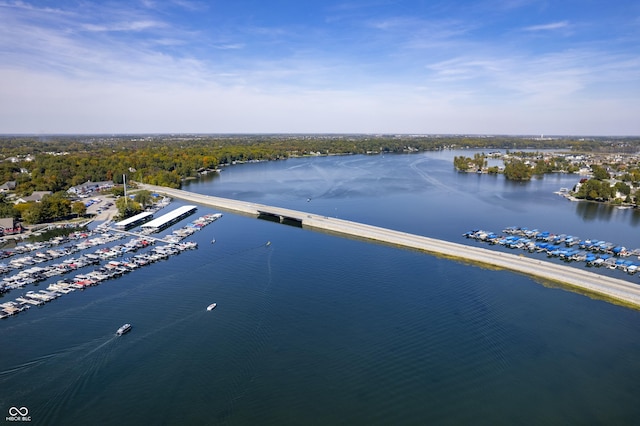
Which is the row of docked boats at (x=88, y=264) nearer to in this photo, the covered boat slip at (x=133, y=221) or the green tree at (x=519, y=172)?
the covered boat slip at (x=133, y=221)

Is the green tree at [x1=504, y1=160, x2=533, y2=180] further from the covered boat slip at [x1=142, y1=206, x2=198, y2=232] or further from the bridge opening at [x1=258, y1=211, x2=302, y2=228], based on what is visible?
the covered boat slip at [x1=142, y1=206, x2=198, y2=232]

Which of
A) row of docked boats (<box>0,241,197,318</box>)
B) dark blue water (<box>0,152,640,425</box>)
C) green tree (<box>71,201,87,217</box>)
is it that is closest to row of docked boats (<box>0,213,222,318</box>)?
row of docked boats (<box>0,241,197,318</box>)

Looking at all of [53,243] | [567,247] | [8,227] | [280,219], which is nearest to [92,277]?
[53,243]

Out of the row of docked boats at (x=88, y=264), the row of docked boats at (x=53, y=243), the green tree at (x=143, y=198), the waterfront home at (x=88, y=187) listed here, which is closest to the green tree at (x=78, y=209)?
the row of docked boats at (x=53, y=243)

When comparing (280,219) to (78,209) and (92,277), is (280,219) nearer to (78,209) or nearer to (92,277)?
(92,277)

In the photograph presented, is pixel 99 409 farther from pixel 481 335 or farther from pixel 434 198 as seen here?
pixel 434 198

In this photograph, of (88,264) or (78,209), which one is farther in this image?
(78,209)

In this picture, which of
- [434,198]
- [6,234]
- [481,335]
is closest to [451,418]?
[481,335]
